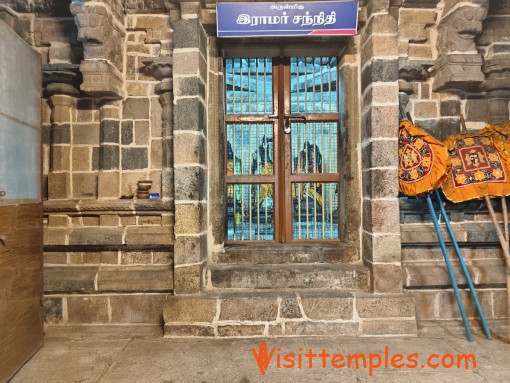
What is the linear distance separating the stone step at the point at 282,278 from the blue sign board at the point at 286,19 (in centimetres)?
228

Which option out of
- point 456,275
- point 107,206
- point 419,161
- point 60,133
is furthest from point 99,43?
point 456,275

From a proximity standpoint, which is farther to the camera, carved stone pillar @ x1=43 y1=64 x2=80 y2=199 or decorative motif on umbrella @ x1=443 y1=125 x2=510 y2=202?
carved stone pillar @ x1=43 y1=64 x2=80 y2=199

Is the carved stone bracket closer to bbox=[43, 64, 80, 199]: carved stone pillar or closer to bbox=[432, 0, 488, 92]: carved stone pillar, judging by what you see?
bbox=[43, 64, 80, 199]: carved stone pillar

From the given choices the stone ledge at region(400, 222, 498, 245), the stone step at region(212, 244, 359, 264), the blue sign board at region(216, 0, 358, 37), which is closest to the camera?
the blue sign board at region(216, 0, 358, 37)

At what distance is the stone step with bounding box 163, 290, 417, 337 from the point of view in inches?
109

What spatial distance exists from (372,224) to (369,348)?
41.3 inches

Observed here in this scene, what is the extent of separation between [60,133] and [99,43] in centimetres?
104

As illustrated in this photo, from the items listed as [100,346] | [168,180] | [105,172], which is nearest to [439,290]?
[168,180]

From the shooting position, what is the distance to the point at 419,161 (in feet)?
9.36

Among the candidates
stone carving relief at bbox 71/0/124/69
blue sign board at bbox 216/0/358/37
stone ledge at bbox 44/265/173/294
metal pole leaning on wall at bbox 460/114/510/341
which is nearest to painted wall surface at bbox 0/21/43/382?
stone ledge at bbox 44/265/173/294

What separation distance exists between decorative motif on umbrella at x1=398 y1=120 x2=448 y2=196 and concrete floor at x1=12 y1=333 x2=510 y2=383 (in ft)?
4.46

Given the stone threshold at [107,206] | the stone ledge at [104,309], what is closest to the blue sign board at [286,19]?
the stone threshold at [107,206]

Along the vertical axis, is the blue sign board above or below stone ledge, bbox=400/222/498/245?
above

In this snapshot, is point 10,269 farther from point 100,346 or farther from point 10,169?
point 100,346
